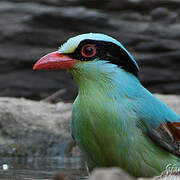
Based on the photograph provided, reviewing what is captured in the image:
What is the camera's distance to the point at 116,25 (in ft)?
32.8

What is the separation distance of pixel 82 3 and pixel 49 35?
40.5 inches

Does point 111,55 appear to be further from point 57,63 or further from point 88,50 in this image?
point 57,63

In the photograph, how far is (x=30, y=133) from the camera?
6199 mm

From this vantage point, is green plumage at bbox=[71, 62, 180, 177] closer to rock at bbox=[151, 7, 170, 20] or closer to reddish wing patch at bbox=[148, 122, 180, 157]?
reddish wing patch at bbox=[148, 122, 180, 157]

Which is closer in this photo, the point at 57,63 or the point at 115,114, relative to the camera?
the point at 115,114

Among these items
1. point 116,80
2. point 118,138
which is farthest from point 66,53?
point 118,138

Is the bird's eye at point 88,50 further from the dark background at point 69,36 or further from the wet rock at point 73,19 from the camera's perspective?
the wet rock at point 73,19

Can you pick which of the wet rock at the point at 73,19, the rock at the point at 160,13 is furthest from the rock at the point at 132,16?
the wet rock at the point at 73,19

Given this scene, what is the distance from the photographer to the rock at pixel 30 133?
6145 millimetres

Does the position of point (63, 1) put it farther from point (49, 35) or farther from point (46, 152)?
point (46, 152)

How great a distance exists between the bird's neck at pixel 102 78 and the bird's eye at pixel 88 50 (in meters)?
0.07

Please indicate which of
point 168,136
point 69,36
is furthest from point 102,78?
point 69,36

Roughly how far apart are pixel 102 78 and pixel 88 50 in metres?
0.23

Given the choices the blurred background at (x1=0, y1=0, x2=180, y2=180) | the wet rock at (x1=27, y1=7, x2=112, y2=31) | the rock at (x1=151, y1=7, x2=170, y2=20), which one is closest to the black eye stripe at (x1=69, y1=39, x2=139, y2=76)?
the blurred background at (x1=0, y1=0, x2=180, y2=180)
